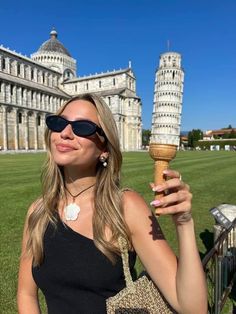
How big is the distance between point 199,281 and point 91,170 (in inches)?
40.1

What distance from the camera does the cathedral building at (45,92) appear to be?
6212 cm

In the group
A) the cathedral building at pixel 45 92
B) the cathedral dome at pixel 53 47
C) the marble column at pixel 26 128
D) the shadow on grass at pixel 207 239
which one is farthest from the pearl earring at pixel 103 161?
the cathedral dome at pixel 53 47

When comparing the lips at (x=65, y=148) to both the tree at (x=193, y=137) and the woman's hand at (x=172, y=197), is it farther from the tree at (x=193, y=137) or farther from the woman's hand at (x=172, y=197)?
the tree at (x=193, y=137)

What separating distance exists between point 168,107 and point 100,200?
0.96 meters

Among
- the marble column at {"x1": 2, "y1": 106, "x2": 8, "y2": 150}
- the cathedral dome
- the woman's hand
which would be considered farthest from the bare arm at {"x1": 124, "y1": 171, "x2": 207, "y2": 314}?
the cathedral dome

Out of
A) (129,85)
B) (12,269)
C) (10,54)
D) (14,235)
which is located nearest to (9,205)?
(14,235)

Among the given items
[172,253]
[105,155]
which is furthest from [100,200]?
[172,253]

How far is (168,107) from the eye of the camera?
51.3 inches

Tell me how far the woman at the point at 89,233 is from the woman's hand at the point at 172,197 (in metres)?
0.09

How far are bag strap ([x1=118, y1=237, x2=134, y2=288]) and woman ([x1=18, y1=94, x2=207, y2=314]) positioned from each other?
34 millimetres

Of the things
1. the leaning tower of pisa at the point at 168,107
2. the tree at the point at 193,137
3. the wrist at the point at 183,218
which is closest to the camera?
the leaning tower of pisa at the point at 168,107

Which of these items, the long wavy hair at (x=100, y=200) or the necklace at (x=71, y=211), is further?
the necklace at (x=71, y=211)

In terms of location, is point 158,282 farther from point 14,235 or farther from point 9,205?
point 9,205

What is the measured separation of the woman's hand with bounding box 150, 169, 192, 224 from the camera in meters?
1.31
